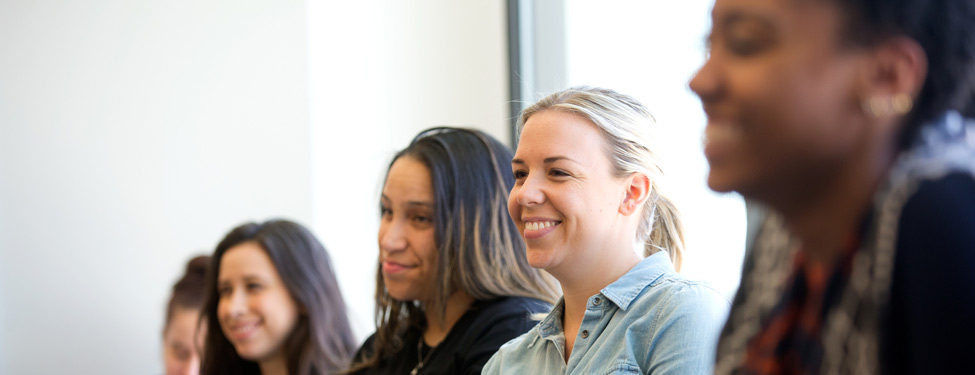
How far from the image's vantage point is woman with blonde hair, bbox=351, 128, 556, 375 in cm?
193

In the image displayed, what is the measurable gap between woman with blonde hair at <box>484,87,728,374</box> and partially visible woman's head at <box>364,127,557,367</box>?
414mm

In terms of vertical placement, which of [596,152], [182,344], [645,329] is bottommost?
[182,344]

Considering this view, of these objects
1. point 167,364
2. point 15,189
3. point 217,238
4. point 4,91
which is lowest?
point 167,364

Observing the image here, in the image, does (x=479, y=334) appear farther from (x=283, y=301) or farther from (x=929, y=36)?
(x=929, y=36)

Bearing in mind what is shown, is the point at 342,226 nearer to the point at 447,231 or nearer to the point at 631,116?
the point at 447,231

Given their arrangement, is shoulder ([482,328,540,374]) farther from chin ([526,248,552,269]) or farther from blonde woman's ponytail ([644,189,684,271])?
blonde woman's ponytail ([644,189,684,271])

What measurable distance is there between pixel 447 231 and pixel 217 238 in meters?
1.91

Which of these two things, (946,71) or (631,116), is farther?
(631,116)

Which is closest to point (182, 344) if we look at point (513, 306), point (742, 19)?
point (513, 306)

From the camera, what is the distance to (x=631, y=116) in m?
1.52

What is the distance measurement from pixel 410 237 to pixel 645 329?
84 centimetres

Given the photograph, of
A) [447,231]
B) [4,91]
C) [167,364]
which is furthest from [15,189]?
[447,231]

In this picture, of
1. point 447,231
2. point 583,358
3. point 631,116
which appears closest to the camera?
point 583,358

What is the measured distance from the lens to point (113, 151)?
3.58 m
